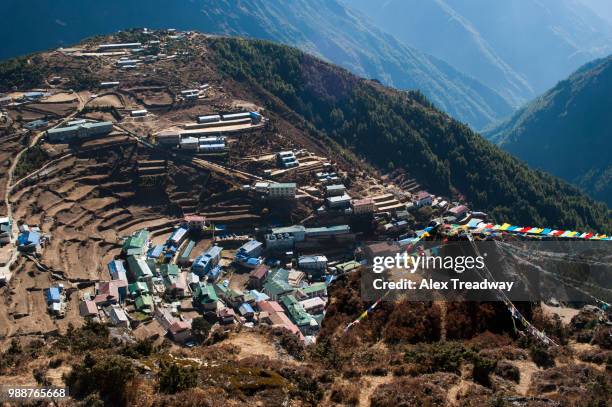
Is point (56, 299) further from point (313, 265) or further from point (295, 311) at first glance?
point (313, 265)

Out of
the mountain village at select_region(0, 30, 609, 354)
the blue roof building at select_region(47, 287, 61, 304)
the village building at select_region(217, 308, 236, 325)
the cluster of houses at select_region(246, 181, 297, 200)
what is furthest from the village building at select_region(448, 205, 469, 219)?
the blue roof building at select_region(47, 287, 61, 304)

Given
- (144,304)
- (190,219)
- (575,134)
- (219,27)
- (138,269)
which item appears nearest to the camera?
(144,304)

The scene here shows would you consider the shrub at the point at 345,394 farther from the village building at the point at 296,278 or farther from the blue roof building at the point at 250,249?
the blue roof building at the point at 250,249

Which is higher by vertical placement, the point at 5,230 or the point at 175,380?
the point at 5,230

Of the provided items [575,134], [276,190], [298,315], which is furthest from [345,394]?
[575,134]

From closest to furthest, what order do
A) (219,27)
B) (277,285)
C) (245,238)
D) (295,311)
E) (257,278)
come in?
(295,311) → (277,285) → (257,278) → (245,238) → (219,27)

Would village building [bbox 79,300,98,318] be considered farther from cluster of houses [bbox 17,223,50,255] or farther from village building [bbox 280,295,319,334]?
village building [bbox 280,295,319,334]

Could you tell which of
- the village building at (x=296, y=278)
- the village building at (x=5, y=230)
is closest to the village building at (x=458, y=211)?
the village building at (x=296, y=278)
